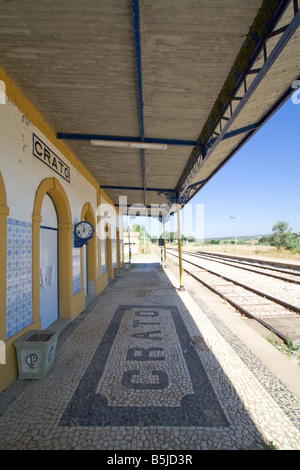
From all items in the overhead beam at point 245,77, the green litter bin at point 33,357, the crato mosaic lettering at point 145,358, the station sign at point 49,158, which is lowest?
the crato mosaic lettering at point 145,358

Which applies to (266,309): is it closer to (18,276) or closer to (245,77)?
(245,77)

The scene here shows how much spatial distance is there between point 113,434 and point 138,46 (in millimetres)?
4937

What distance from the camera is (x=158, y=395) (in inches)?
121

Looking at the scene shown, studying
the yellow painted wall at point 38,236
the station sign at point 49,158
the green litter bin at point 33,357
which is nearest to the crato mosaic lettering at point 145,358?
the green litter bin at point 33,357

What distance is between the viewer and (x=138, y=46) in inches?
113

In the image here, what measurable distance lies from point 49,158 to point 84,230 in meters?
2.41

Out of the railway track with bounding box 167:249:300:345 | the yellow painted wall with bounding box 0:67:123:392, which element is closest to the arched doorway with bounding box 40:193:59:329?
the yellow painted wall with bounding box 0:67:123:392

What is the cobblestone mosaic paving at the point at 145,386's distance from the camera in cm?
265

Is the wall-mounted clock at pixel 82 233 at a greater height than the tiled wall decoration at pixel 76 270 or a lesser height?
greater

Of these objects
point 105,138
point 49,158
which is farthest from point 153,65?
point 49,158

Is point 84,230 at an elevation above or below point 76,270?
above

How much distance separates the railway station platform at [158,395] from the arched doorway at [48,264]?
2.51 feet

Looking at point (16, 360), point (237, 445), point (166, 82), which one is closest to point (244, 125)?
point (166, 82)

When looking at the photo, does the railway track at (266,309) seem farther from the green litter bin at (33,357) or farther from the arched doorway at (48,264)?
the arched doorway at (48,264)
